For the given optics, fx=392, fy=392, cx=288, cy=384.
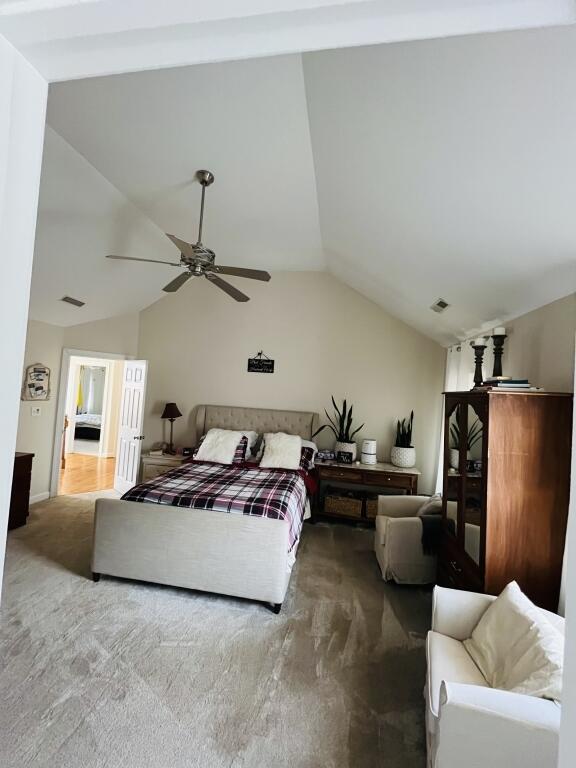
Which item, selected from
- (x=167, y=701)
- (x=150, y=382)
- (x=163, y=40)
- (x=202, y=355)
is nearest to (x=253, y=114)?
(x=163, y=40)

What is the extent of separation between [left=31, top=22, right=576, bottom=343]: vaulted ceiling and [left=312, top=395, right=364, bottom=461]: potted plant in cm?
161

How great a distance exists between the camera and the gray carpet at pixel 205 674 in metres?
1.72

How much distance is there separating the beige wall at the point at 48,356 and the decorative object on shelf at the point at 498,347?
4.76 meters

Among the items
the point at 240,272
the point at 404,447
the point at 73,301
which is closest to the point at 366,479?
the point at 404,447

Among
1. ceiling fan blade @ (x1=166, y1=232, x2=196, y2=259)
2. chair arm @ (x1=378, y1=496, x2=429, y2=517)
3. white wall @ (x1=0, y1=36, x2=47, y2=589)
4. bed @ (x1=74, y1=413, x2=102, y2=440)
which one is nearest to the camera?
white wall @ (x1=0, y1=36, x2=47, y2=589)

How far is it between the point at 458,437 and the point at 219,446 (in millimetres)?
2892

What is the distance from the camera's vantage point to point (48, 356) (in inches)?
191

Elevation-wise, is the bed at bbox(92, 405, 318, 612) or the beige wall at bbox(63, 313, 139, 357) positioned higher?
the beige wall at bbox(63, 313, 139, 357)

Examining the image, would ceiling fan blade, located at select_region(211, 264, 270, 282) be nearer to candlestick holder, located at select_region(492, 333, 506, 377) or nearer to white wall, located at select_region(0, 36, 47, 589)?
candlestick holder, located at select_region(492, 333, 506, 377)

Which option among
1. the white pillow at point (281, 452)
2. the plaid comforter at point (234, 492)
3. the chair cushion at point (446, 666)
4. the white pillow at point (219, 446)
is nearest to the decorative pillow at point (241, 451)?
the white pillow at point (219, 446)

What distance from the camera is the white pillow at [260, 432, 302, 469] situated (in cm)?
449

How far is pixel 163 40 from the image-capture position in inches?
20.7

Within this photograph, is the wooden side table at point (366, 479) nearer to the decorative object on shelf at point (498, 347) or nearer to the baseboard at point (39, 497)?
the decorative object on shelf at point (498, 347)

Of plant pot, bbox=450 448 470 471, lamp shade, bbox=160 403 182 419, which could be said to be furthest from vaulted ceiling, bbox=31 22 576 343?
lamp shade, bbox=160 403 182 419
